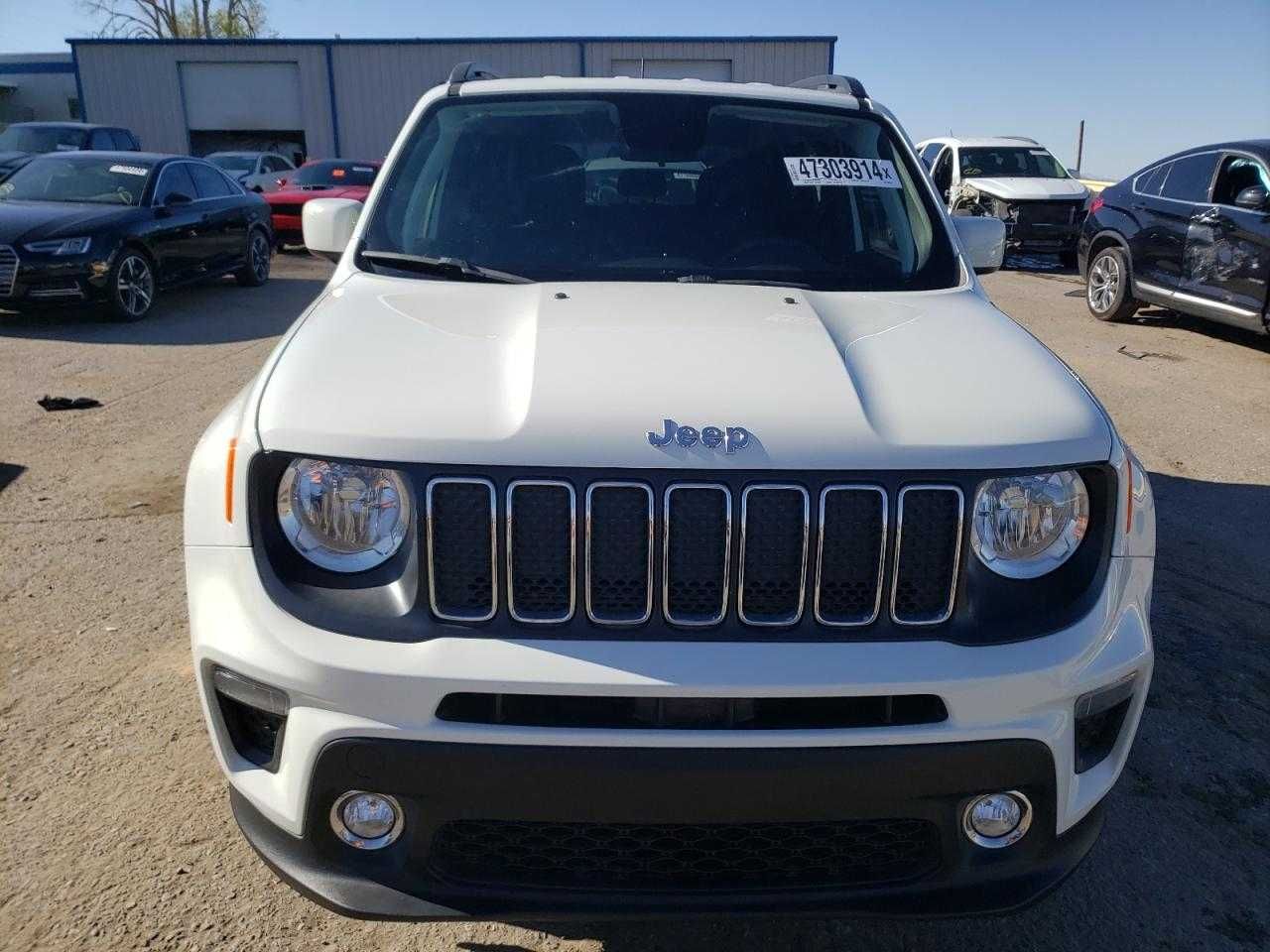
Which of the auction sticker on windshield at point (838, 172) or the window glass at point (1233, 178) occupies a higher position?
the auction sticker on windshield at point (838, 172)

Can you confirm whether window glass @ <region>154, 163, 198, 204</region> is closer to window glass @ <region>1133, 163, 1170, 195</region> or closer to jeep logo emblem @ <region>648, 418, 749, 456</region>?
window glass @ <region>1133, 163, 1170, 195</region>

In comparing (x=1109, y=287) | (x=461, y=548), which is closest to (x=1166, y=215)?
(x=1109, y=287)

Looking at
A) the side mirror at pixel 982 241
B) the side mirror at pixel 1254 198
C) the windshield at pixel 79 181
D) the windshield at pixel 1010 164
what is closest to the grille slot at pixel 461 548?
the side mirror at pixel 982 241

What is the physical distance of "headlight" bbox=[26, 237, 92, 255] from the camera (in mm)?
9305

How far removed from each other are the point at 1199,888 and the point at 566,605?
73.1 inches

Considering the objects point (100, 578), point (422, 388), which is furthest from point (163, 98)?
point (422, 388)

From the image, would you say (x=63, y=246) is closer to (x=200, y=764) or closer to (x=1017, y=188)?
(x=200, y=764)

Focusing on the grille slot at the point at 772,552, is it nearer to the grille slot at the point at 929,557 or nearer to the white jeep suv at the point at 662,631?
the white jeep suv at the point at 662,631

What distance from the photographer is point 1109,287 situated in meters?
11.0

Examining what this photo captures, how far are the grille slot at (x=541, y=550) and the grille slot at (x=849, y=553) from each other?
46 cm

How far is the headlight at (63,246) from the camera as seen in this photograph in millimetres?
9305

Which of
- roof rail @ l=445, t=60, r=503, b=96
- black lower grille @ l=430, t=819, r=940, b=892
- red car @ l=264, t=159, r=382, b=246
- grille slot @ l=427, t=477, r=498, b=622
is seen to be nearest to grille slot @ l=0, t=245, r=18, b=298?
red car @ l=264, t=159, r=382, b=246

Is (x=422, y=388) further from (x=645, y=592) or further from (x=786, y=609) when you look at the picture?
(x=786, y=609)

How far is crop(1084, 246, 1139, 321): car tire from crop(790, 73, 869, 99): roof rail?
7727 millimetres
